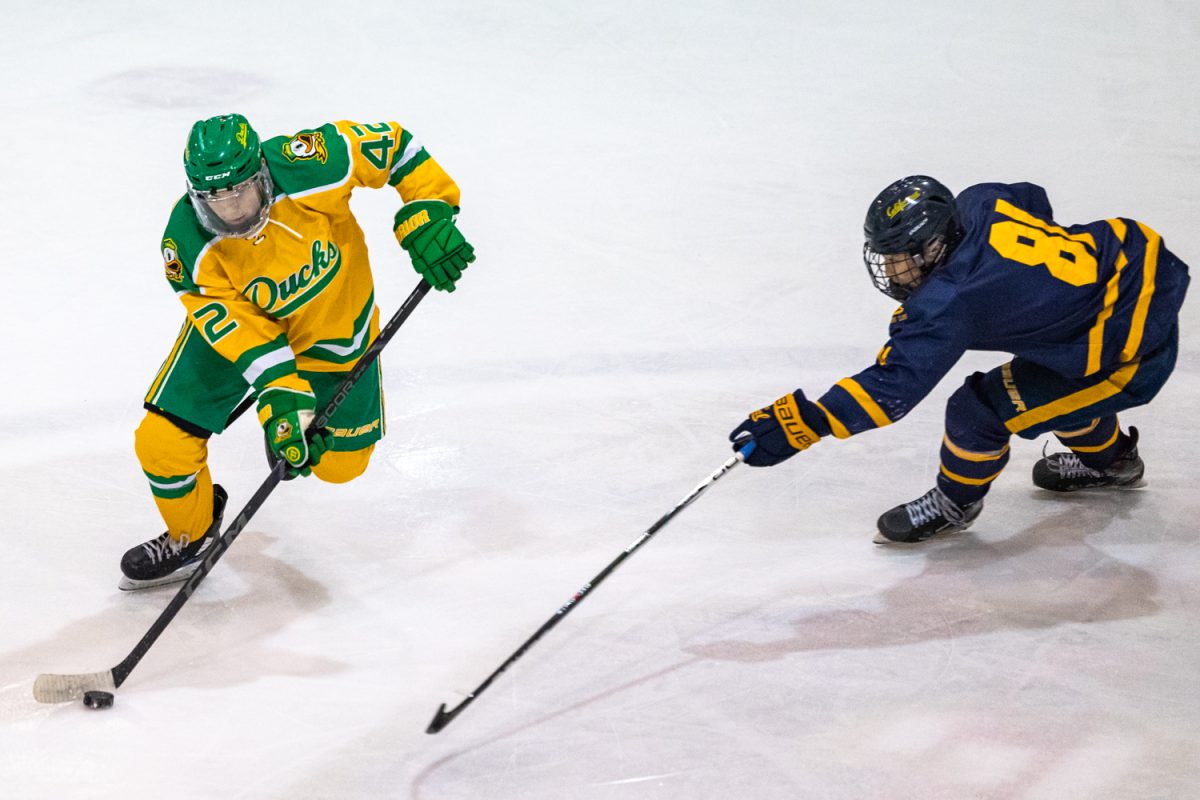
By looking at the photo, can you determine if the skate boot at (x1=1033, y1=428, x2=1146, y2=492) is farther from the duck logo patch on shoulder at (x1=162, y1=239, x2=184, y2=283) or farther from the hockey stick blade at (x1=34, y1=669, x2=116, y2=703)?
the hockey stick blade at (x1=34, y1=669, x2=116, y2=703)

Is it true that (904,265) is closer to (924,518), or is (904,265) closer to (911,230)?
(911,230)

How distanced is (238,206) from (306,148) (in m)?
0.27

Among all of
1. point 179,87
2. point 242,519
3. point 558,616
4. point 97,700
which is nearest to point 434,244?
point 242,519

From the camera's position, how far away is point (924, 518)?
3326mm

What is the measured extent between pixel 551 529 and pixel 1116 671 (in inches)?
54.1

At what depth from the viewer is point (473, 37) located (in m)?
6.63

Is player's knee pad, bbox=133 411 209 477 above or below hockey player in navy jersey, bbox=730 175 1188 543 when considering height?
below

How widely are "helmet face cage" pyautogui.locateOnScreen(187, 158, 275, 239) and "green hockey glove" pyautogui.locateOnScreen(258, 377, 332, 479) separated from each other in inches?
13.4

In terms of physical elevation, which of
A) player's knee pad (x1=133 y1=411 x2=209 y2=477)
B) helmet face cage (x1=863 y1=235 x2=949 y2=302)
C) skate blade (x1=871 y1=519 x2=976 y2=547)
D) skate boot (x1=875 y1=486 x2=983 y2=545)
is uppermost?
helmet face cage (x1=863 y1=235 x2=949 y2=302)

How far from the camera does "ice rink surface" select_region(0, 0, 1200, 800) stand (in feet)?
8.82

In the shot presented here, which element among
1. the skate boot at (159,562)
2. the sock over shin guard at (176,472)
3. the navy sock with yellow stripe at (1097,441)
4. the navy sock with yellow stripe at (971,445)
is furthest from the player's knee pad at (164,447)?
the navy sock with yellow stripe at (1097,441)

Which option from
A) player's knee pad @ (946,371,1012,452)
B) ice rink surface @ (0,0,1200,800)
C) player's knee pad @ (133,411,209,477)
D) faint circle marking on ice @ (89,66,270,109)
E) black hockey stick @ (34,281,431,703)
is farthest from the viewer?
faint circle marking on ice @ (89,66,270,109)

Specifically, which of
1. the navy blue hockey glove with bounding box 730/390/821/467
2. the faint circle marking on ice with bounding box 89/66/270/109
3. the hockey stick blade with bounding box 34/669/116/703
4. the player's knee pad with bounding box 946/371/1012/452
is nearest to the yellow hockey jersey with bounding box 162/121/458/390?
the hockey stick blade with bounding box 34/669/116/703

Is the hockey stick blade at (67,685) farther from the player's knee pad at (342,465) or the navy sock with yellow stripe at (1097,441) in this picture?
the navy sock with yellow stripe at (1097,441)
